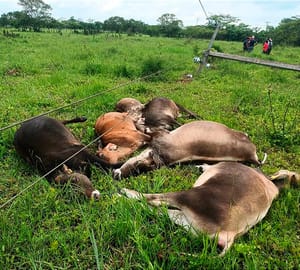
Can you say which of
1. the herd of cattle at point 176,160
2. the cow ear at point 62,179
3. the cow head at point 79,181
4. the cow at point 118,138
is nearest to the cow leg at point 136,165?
the herd of cattle at point 176,160

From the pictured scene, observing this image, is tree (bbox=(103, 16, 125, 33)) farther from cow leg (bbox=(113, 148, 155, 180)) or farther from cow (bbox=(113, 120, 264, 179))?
cow leg (bbox=(113, 148, 155, 180))

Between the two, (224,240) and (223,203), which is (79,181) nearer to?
(223,203)

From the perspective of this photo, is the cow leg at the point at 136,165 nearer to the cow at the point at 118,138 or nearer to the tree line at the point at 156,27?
the cow at the point at 118,138

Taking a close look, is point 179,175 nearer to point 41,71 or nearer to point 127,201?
point 127,201

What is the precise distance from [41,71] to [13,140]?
5856mm

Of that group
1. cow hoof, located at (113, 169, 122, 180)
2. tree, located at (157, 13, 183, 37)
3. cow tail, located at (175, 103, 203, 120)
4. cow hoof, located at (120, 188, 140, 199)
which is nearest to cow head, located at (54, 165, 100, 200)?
cow hoof, located at (120, 188, 140, 199)

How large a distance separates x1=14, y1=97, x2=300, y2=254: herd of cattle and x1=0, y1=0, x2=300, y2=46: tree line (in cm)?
1810

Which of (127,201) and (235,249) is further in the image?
(127,201)

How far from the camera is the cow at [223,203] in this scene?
2561 millimetres

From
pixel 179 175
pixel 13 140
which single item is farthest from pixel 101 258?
pixel 13 140

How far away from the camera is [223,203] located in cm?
267

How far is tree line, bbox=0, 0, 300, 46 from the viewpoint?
1453 inches

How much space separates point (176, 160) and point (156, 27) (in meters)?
55.7

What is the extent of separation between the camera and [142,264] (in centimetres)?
242
